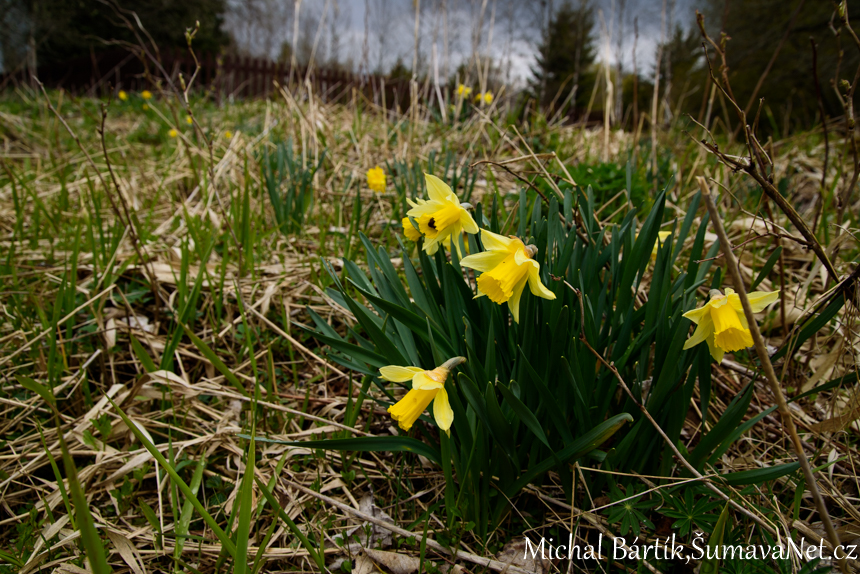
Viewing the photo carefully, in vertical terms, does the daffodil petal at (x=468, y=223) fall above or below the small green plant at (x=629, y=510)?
above

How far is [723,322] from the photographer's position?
0.79 m

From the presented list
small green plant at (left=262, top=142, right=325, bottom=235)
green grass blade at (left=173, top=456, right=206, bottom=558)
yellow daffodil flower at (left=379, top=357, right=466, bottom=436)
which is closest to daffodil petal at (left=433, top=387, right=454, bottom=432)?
yellow daffodil flower at (left=379, top=357, right=466, bottom=436)

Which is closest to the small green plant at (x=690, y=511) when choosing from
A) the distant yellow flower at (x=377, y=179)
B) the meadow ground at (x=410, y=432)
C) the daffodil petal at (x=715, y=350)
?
the meadow ground at (x=410, y=432)

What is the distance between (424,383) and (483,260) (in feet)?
0.86

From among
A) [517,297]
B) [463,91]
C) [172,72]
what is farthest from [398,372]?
[172,72]

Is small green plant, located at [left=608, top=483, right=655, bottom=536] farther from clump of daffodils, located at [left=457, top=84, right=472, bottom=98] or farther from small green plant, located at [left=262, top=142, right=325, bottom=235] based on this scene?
clump of daffodils, located at [left=457, top=84, right=472, bottom=98]

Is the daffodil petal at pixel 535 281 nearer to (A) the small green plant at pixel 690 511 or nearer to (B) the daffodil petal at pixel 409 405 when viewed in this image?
(B) the daffodil petal at pixel 409 405

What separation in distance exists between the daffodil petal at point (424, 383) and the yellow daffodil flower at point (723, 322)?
18.0 inches

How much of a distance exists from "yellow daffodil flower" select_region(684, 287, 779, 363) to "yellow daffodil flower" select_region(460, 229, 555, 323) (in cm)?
28

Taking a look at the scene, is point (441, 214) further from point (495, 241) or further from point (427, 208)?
point (495, 241)

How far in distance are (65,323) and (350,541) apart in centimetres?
123

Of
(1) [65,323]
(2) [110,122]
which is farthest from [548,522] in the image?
(2) [110,122]

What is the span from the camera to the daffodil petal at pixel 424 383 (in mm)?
769

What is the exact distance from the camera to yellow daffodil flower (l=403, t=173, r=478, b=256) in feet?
3.03
